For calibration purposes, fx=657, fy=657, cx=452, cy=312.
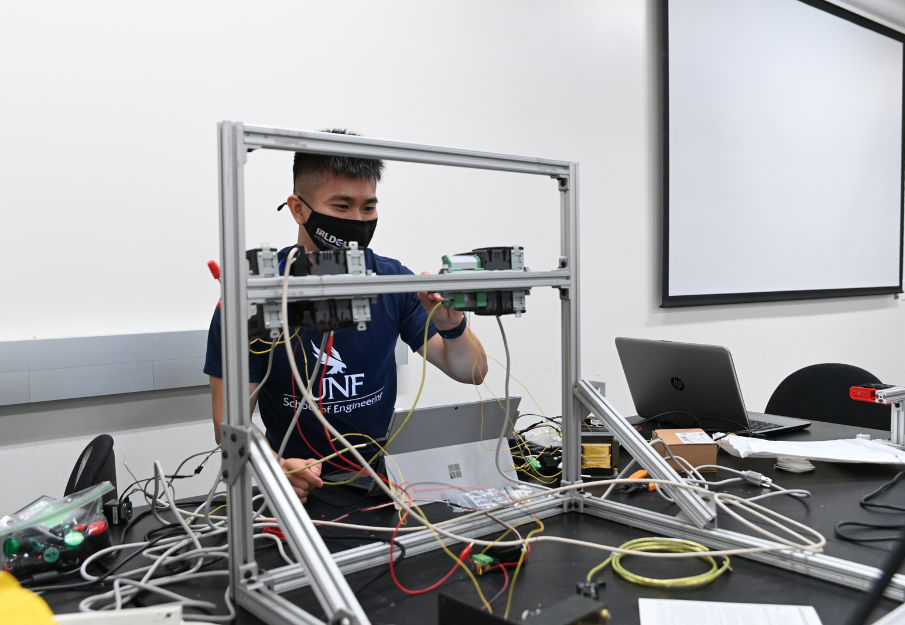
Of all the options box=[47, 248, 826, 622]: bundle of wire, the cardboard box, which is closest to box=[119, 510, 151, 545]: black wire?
box=[47, 248, 826, 622]: bundle of wire

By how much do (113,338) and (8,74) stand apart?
0.71 metres

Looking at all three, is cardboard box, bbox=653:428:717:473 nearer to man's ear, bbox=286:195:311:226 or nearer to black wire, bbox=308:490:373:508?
black wire, bbox=308:490:373:508

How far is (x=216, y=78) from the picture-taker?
6.37 feet

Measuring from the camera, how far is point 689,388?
65.9 inches

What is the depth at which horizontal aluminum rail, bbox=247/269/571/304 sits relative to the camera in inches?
34.3

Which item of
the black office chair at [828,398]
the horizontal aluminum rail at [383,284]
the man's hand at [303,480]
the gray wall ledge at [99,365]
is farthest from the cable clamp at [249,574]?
the black office chair at [828,398]

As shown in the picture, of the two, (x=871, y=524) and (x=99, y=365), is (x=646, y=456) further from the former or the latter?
(x=99, y=365)

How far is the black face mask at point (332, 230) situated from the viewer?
133cm

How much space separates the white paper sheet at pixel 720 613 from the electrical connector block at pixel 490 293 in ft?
1.65

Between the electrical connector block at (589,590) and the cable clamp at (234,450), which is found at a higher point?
the cable clamp at (234,450)

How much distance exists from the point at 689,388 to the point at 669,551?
0.75 m

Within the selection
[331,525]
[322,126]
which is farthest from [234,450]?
[322,126]

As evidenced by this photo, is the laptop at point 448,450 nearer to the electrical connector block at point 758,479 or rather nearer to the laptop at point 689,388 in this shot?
the electrical connector block at point 758,479

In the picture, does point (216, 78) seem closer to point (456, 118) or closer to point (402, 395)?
point (456, 118)
